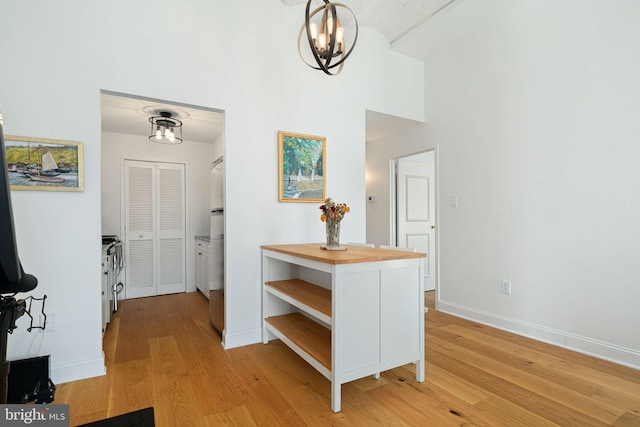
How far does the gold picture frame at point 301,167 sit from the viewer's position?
3.00 metres

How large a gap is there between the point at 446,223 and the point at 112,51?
3.60 meters

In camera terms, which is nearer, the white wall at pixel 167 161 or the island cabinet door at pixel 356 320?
the island cabinet door at pixel 356 320

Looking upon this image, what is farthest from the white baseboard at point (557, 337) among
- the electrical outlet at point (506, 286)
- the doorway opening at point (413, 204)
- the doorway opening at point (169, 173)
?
the doorway opening at point (169, 173)

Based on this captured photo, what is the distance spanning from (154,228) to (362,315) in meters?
3.80

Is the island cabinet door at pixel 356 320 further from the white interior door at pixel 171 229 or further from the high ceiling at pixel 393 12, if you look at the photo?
the white interior door at pixel 171 229

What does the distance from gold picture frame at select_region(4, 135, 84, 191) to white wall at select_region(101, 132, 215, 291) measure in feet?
7.80

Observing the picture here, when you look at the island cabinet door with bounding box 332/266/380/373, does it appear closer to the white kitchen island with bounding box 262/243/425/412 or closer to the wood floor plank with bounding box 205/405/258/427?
the white kitchen island with bounding box 262/243/425/412

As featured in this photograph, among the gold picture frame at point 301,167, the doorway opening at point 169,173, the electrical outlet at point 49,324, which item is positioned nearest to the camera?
the electrical outlet at point 49,324

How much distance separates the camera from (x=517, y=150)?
3.06 meters

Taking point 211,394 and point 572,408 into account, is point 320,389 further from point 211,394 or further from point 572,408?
point 572,408

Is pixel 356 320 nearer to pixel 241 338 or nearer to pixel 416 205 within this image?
pixel 241 338

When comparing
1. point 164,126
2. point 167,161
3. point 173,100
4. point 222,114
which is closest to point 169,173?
point 167,161

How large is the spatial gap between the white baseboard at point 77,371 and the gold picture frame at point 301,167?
1867 mm

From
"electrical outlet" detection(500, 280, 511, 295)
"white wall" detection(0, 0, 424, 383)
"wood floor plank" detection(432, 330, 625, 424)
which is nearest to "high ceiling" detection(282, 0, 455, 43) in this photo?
"white wall" detection(0, 0, 424, 383)
